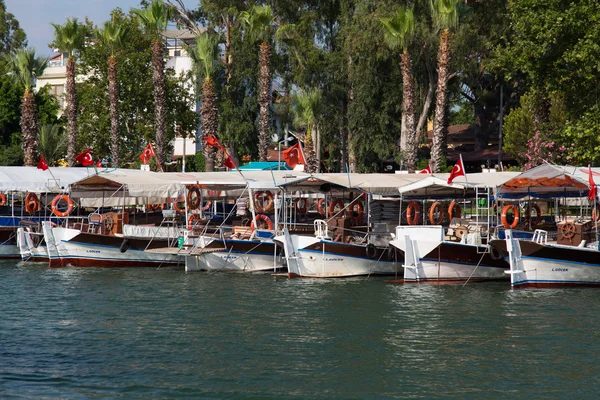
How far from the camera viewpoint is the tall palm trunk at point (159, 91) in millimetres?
57084

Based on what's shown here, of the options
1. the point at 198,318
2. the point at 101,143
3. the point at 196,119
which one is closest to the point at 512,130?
the point at 196,119

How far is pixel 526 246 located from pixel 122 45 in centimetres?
4128

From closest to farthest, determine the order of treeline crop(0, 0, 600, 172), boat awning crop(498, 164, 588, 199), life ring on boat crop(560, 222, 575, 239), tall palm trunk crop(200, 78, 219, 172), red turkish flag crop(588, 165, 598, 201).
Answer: red turkish flag crop(588, 165, 598, 201) → life ring on boat crop(560, 222, 575, 239) → boat awning crop(498, 164, 588, 199) → treeline crop(0, 0, 600, 172) → tall palm trunk crop(200, 78, 219, 172)

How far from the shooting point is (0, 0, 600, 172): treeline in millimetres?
41719

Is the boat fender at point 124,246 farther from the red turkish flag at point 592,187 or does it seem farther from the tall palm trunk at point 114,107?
the tall palm trunk at point 114,107

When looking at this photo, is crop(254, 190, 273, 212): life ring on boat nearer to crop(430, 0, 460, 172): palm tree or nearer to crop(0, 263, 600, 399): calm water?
crop(0, 263, 600, 399): calm water

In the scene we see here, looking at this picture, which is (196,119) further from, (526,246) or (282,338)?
(282,338)

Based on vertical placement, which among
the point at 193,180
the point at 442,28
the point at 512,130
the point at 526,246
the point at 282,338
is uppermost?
the point at 442,28

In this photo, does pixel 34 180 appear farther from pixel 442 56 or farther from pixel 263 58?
pixel 442 56

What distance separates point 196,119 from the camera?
234 feet

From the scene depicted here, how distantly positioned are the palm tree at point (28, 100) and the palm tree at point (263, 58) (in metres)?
13.6

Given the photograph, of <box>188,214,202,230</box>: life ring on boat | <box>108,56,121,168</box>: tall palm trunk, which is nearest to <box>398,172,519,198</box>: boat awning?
<box>188,214,202,230</box>: life ring on boat

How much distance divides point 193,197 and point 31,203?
30.6 ft

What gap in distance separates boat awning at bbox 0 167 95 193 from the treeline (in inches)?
514
